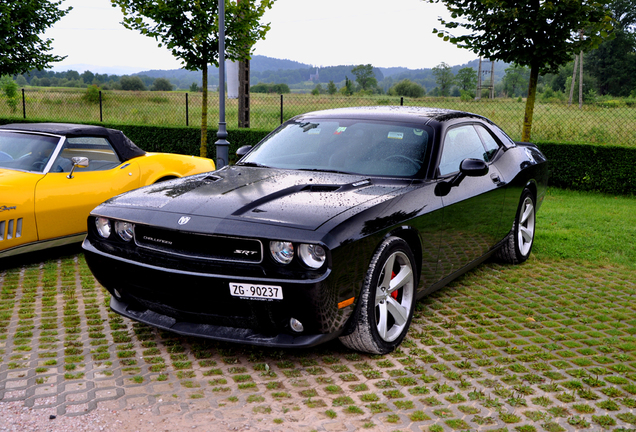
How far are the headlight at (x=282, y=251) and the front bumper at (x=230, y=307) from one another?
0.42ft

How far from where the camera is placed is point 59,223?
19.1 feet

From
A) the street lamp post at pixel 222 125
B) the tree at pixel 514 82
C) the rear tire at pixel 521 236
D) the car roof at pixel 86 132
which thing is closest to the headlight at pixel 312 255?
the rear tire at pixel 521 236

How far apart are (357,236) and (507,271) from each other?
3.22m

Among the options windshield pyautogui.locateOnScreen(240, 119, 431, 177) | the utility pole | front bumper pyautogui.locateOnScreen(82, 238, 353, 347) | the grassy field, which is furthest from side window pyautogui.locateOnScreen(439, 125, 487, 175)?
the utility pole

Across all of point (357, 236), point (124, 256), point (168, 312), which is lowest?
point (168, 312)

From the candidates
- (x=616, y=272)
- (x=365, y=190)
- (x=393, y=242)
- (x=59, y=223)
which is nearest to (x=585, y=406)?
(x=393, y=242)

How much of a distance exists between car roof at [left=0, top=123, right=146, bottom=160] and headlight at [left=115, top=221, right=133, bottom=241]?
2.93 m

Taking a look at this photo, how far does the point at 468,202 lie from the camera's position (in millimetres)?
4734

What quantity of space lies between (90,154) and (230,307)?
3946 mm

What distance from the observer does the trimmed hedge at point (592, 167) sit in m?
11.4

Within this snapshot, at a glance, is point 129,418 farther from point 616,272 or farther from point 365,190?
point 616,272

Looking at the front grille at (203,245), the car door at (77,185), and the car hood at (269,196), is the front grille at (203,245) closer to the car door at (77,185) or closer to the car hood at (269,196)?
the car hood at (269,196)

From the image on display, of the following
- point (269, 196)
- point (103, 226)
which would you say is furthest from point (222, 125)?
point (269, 196)

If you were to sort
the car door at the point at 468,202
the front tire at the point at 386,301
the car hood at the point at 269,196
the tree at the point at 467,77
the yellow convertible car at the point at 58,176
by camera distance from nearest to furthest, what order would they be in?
the car hood at the point at 269,196 → the front tire at the point at 386,301 → the car door at the point at 468,202 → the yellow convertible car at the point at 58,176 → the tree at the point at 467,77
